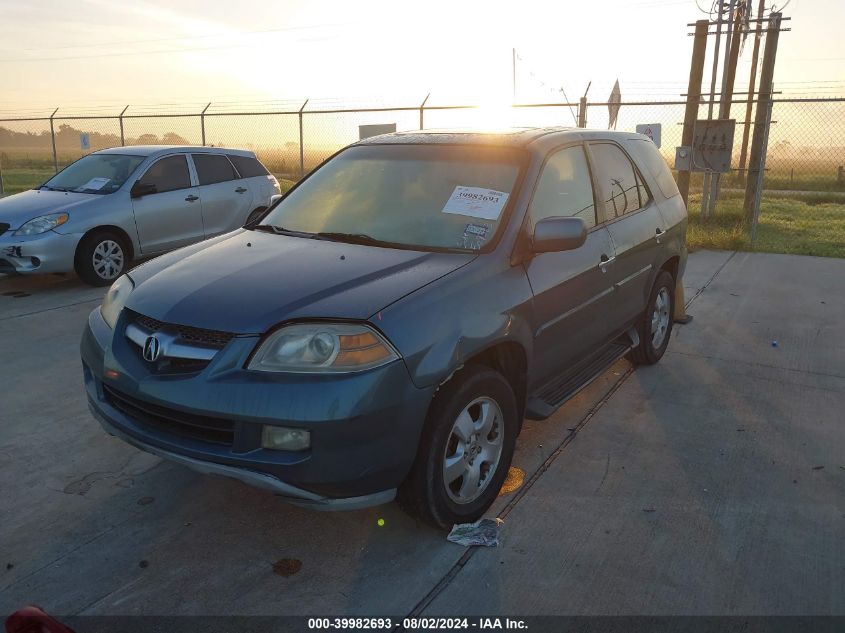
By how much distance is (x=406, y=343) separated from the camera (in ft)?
8.69

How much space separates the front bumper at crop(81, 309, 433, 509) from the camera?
2.51 m

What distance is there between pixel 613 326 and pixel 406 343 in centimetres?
224

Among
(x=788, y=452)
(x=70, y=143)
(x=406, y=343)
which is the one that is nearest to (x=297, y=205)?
(x=406, y=343)

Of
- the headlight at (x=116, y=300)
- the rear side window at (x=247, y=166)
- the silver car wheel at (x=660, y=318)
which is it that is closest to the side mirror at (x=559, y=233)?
the headlight at (x=116, y=300)

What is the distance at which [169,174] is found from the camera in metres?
8.59

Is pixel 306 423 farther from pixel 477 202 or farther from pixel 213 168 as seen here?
pixel 213 168

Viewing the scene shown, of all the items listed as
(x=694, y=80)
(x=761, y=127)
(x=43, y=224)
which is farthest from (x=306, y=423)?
(x=694, y=80)

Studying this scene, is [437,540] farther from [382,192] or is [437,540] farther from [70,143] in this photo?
[70,143]

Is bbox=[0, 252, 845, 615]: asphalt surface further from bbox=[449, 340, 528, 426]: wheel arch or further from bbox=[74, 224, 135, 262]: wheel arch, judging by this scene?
bbox=[74, 224, 135, 262]: wheel arch

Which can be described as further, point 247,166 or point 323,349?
point 247,166

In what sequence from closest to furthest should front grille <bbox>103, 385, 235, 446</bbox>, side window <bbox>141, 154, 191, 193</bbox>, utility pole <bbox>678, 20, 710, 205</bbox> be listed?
front grille <bbox>103, 385, 235, 446</bbox> < side window <bbox>141, 154, 191, 193</bbox> < utility pole <bbox>678, 20, 710, 205</bbox>

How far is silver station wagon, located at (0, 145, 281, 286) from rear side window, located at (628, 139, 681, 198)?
4.21 metres

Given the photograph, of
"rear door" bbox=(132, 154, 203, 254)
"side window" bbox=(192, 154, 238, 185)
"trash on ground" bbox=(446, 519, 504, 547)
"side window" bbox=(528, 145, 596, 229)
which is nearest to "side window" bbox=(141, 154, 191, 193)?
"rear door" bbox=(132, 154, 203, 254)

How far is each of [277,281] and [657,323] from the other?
11.5 ft
